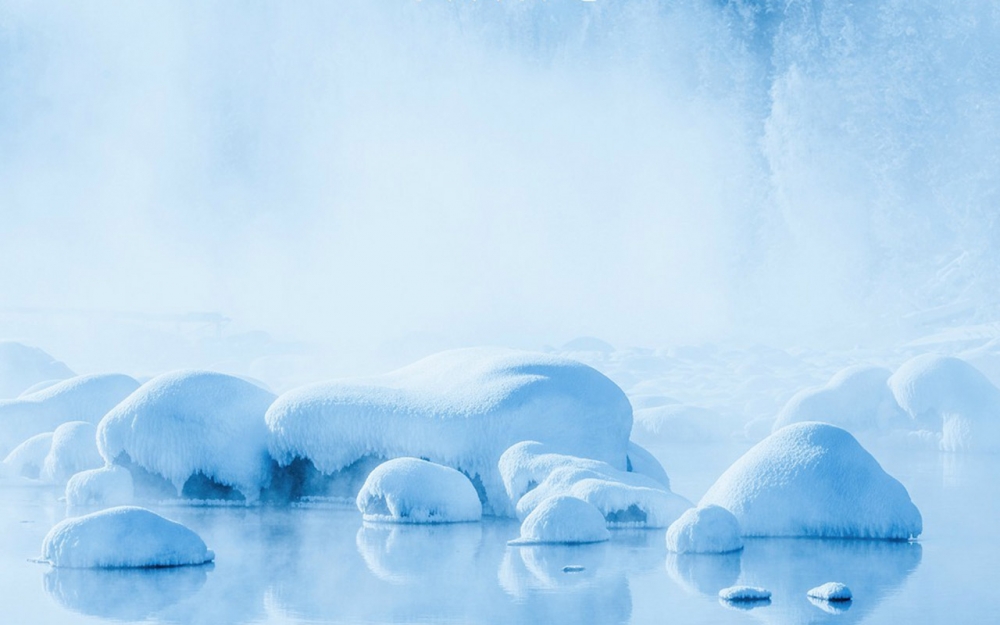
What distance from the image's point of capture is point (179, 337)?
116 ft

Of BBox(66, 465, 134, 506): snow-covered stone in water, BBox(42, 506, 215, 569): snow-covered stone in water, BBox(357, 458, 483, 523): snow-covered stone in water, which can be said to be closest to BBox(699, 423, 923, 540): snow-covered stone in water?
BBox(357, 458, 483, 523): snow-covered stone in water

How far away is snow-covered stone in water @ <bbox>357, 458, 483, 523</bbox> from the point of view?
919 cm

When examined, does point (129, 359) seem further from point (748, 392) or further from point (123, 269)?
point (123, 269)

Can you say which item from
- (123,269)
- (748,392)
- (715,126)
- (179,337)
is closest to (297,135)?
(123,269)

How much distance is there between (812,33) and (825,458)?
152ft

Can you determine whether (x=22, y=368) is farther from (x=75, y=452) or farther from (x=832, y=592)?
(x=832, y=592)

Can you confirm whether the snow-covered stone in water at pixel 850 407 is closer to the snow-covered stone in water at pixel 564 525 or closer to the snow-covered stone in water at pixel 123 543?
the snow-covered stone in water at pixel 564 525

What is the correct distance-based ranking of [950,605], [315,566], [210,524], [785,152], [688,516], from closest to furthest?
1. [950,605]
2. [315,566]
3. [688,516]
4. [210,524]
5. [785,152]

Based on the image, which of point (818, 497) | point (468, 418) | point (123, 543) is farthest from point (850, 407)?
point (123, 543)

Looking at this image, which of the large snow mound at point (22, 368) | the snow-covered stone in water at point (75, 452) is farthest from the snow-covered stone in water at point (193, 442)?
the large snow mound at point (22, 368)

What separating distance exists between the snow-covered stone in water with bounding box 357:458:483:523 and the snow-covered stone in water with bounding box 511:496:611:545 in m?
0.88

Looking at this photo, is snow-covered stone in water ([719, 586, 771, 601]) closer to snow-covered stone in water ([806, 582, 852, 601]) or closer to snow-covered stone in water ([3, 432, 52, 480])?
snow-covered stone in water ([806, 582, 852, 601])

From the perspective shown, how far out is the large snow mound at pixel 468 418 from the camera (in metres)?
9.78

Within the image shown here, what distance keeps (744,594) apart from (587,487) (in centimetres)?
225
